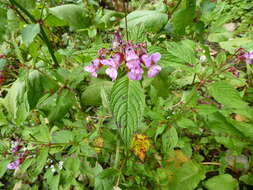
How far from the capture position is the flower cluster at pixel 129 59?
0.73 meters

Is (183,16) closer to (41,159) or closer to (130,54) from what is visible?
(130,54)

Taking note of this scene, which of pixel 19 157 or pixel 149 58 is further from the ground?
pixel 149 58

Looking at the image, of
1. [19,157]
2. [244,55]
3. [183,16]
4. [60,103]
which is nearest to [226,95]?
[244,55]

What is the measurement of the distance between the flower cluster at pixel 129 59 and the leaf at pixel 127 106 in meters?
0.04

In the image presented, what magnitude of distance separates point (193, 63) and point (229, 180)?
1.05 metres

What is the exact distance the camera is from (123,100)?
0.73 meters

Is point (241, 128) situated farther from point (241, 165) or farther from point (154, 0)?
point (154, 0)

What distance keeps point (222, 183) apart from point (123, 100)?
1180 mm

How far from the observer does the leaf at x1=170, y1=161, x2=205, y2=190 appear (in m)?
1.48

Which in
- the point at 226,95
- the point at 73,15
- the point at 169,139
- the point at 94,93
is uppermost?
the point at 73,15

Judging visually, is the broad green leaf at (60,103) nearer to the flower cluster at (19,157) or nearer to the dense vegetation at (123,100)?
the dense vegetation at (123,100)

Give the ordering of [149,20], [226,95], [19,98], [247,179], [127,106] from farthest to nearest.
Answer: [247,179] < [149,20] < [19,98] < [226,95] < [127,106]

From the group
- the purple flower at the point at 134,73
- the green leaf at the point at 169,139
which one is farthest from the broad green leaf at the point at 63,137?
the purple flower at the point at 134,73

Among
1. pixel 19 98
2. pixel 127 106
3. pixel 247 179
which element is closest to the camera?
pixel 127 106
